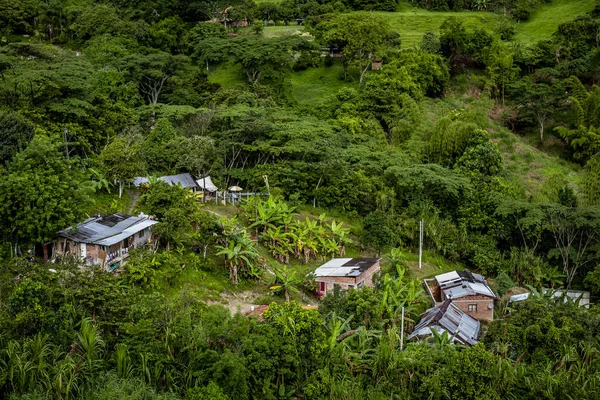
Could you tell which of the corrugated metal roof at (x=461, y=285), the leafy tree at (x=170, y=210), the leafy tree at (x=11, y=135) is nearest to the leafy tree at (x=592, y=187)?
the corrugated metal roof at (x=461, y=285)

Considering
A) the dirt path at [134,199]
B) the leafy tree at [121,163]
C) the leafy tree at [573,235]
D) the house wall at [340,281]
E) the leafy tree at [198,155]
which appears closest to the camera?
the house wall at [340,281]

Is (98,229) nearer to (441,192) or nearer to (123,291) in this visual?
(123,291)

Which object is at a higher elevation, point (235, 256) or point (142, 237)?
point (142, 237)

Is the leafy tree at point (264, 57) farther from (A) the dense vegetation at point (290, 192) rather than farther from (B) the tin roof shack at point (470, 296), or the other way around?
(B) the tin roof shack at point (470, 296)

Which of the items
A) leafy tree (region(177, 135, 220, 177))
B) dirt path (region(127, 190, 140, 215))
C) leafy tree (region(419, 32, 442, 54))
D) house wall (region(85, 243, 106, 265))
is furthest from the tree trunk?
leafy tree (region(419, 32, 442, 54))

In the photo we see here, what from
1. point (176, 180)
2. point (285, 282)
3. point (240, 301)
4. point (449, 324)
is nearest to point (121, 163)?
point (176, 180)

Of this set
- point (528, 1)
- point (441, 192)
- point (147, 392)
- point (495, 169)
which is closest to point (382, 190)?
point (441, 192)

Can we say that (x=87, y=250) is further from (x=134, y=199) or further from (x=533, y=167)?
(x=533, y=167)
